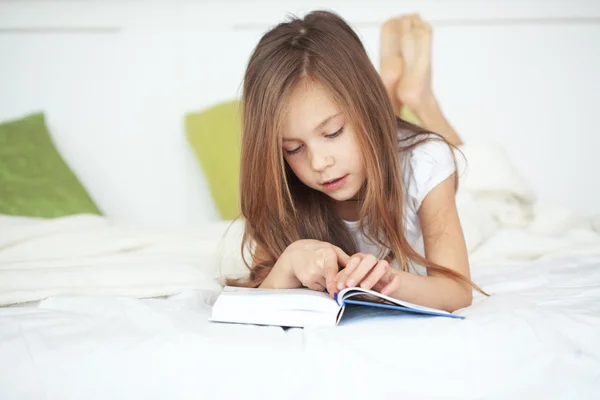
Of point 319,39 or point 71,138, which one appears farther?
point 71,138

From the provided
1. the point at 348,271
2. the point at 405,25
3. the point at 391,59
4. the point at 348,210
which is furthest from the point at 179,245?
the point at 405,25

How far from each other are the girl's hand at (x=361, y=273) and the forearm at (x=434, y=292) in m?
0.11

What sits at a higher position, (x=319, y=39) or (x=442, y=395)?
(x=319, y=39)

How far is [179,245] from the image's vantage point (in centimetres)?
187

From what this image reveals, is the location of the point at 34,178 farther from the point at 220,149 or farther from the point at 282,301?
the point at 282,301

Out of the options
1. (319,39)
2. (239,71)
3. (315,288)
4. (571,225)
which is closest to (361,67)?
(319,39)

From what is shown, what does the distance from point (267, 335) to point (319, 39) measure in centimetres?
63

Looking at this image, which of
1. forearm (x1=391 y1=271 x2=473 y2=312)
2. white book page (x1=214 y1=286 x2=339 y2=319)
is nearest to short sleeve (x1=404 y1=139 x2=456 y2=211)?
forearm (x1=391 y1=271 x2=473 y2=312)

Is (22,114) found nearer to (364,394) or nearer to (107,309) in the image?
(107,309)

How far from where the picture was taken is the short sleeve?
1.55 meters

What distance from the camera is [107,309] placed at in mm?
1267

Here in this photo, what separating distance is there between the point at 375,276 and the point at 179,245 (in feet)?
2.72

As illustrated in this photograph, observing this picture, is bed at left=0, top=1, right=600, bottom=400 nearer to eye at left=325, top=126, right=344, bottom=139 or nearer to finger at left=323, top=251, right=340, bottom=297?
finger at left=323, top=251, right=340, bottom=297

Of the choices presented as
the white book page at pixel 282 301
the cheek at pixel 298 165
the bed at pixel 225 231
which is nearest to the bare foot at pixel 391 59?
the bed at pixel 225 231
